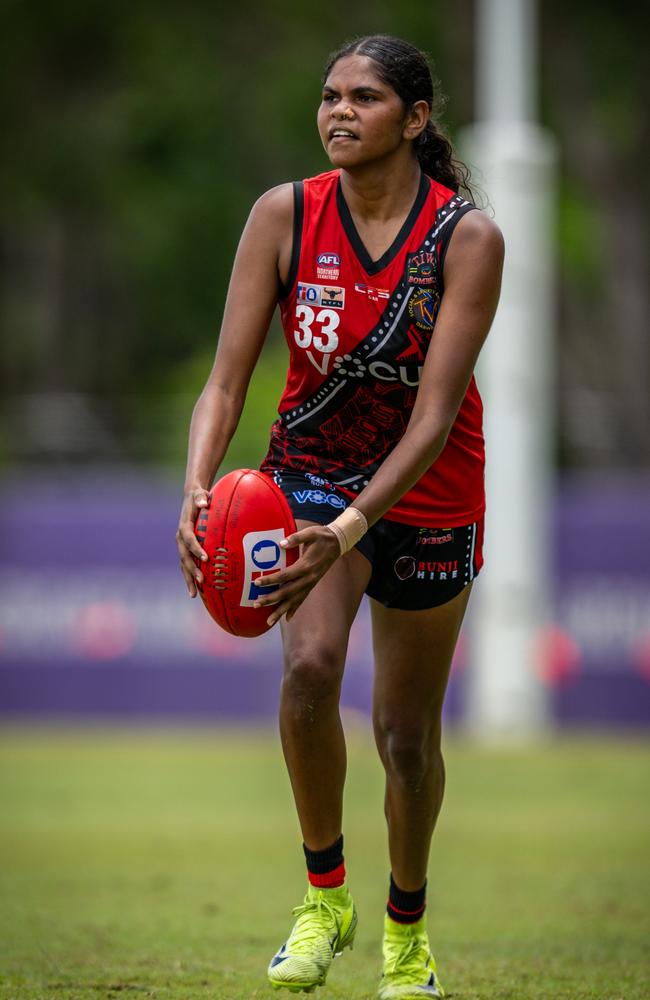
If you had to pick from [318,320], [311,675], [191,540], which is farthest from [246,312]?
[311,675]

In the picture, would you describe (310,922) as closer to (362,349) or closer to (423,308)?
(362,349)

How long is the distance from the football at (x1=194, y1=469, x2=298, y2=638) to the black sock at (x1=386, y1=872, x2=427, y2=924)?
1099mm

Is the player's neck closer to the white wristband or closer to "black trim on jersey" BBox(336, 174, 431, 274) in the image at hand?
"black trim on jersey" BBox(336, 174, 431, 274)

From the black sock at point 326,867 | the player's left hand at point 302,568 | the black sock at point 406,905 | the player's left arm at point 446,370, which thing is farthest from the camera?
the black sock at point 406,905

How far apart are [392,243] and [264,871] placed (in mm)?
4234

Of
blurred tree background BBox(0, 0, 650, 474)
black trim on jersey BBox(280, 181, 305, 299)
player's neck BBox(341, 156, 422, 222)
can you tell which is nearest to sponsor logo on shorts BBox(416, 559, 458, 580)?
black trim on jersey BBox(280, 181, 305, 299)

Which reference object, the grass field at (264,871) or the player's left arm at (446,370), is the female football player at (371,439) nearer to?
the player's left arm at (446,370)

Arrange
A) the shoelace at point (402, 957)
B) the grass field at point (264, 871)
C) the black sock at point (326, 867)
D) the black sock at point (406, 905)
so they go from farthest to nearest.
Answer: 1. the grass field at point (264, 871)
2. the black sock at point (406, 905)
3. the shoelace at point (402, 957)
4. the black sock at point (326, 867)

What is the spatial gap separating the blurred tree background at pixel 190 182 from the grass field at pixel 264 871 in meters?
12.0

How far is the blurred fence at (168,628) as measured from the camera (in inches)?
616

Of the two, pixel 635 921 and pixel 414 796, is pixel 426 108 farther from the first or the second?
pixel 635 921

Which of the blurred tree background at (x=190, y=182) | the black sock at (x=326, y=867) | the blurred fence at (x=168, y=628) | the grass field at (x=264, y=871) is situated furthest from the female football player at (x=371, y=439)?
the blurred tree background at (x=190, y=182)

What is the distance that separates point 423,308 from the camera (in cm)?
515

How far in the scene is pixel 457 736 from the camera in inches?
627
